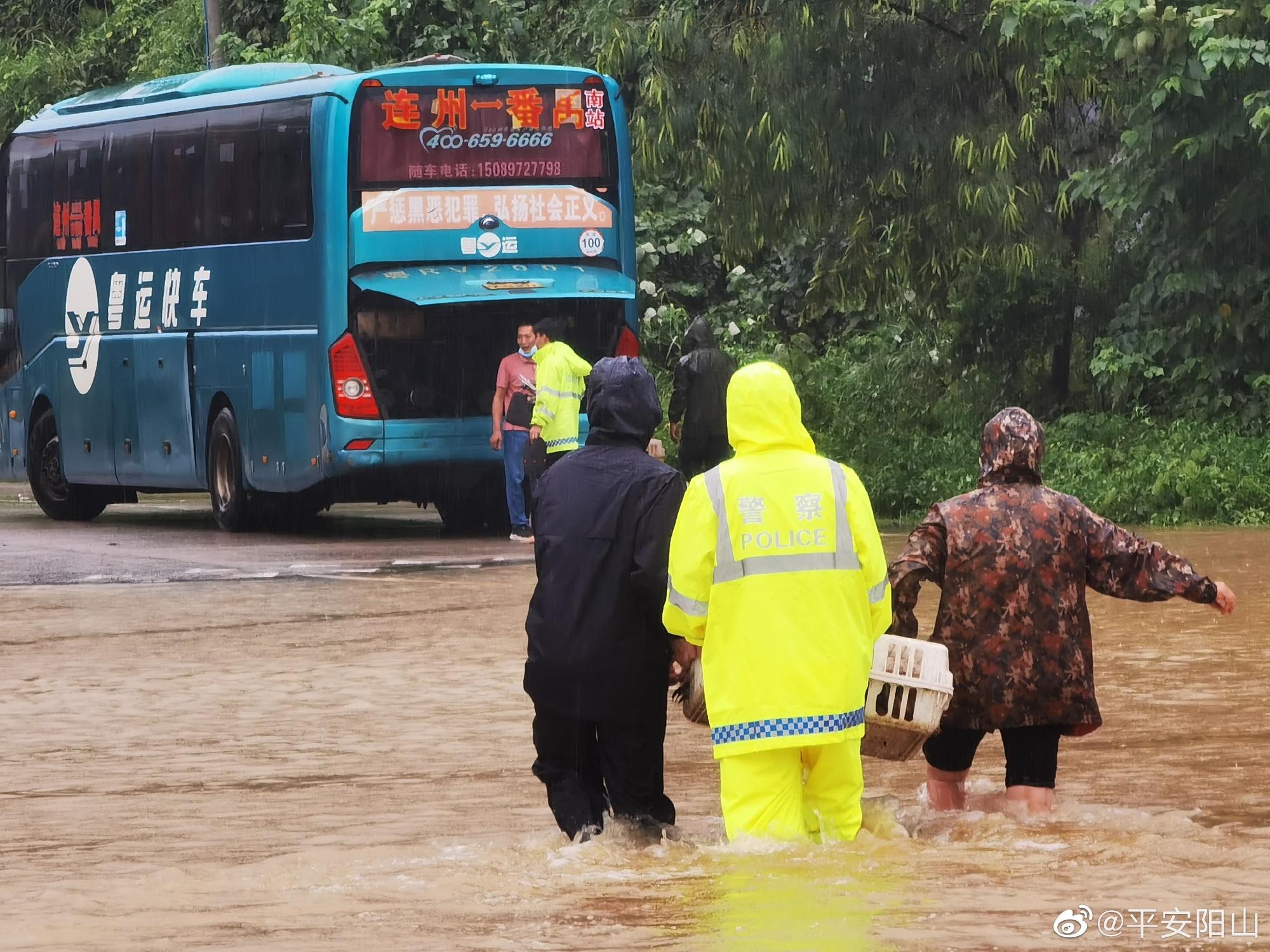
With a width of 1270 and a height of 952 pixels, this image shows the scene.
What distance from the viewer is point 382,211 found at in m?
20.3

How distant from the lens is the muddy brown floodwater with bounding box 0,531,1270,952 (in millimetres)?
6473

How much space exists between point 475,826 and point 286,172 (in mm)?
13356

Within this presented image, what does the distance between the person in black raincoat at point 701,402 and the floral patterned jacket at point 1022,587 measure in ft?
35.6

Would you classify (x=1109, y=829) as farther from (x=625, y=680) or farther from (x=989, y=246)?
(x=989, y=246)

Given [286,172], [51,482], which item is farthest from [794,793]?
[51,482]

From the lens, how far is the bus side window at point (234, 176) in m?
21.3

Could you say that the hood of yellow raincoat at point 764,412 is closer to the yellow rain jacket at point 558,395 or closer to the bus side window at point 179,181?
the yellow rain jacket at point 558,395

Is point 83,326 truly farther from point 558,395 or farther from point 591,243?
point 558,395

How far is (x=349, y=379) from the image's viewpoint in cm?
2028

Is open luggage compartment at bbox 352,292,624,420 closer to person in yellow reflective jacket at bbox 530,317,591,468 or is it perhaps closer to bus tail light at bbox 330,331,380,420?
bus tail light at bbox 330,331,380,420

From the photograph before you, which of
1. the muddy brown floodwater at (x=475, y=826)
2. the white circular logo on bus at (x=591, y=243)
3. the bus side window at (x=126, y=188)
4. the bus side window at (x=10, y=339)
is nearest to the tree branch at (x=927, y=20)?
the white circular logo on bus at (x=591, y=243)

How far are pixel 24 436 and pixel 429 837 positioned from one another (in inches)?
714

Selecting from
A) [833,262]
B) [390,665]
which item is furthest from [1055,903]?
[833,262]

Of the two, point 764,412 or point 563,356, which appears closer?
point 764,412
